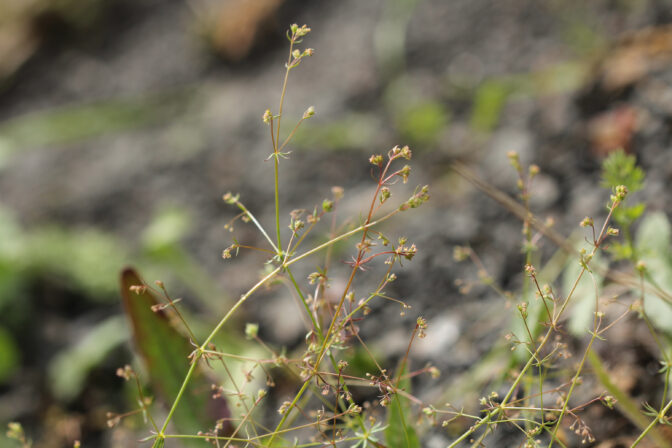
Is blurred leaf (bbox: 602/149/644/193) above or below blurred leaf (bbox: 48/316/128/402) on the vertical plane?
above

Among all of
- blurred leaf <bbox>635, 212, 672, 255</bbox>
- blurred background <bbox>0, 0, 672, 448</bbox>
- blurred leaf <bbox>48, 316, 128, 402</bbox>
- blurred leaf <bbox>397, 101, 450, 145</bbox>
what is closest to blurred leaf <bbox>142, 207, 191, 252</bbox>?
blurred background <bbox>0, 0, 672, 448</bbox>

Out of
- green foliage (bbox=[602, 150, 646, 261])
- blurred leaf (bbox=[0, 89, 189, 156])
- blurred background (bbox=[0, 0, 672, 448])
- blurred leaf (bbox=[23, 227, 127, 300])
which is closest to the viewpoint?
green foliage (bbox=[602, 150, 646, 261])

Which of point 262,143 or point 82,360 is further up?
point 262,143

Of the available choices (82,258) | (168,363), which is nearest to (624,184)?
(168,363)

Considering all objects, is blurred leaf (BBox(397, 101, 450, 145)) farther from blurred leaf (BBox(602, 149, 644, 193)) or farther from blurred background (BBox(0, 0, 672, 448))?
blurred leaf (BBox(602, 149, 644, 193))

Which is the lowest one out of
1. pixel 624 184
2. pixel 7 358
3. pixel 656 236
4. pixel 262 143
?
pixel 7 358

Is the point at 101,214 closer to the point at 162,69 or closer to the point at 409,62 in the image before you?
the point at 162,69

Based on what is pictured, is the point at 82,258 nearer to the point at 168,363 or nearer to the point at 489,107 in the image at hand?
the point at 168,363
